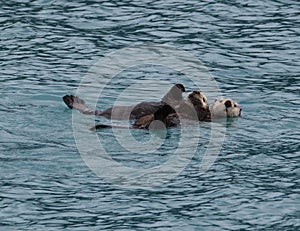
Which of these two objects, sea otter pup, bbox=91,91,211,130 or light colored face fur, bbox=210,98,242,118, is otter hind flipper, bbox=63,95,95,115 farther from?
light colored face fur, bbox=210,98,242,118

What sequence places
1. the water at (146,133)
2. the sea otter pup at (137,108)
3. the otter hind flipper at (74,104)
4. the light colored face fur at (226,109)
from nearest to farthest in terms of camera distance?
the water at (146,133), the sea otter pup at (137,108), the light colored face fur at (226,109), the otter hind flipper at (74,104)

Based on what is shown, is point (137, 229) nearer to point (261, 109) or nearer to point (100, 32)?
point (261, 109)

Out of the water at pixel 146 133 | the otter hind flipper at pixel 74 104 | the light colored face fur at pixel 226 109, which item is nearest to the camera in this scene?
the water at pixel 146 133

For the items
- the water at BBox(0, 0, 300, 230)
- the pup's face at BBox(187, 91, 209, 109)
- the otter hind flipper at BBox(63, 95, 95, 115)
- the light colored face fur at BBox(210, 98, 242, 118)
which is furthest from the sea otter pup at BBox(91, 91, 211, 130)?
the otter hind flipper at BBox(63, 95, 95, 115)

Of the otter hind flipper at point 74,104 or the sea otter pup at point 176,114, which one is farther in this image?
the otter hind flipper at point 74,104

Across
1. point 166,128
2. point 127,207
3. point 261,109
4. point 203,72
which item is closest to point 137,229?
point 127,207

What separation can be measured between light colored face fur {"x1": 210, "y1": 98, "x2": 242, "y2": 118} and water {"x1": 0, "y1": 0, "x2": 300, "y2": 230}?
114 mm

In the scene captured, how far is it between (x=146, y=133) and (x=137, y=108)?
1.70 ft

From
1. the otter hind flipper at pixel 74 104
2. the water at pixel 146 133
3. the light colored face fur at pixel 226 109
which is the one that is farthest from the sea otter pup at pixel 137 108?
the light colored face fur at pixel 226 109

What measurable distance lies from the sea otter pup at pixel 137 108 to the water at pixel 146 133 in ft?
0.52

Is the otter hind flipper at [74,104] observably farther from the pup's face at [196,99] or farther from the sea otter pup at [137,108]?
the pup's face at [196,99]

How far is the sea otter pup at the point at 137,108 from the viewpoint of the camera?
31.1ft

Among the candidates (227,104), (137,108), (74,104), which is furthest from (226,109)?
(74,104)

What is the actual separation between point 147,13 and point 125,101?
347 centimetres
